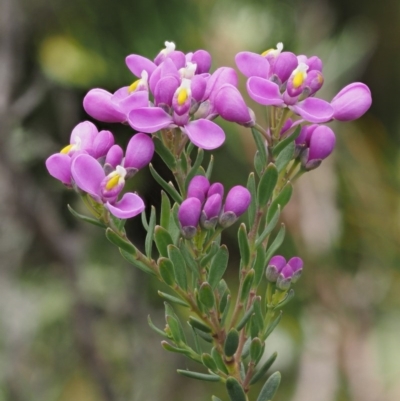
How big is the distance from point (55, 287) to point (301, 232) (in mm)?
1357

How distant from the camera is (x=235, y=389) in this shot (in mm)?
410

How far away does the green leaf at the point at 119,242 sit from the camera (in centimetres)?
42

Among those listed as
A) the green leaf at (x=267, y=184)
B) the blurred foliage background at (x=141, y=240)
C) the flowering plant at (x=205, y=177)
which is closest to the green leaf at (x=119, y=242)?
the flowering plant at (x=205, y=177)

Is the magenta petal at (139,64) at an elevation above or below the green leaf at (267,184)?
above

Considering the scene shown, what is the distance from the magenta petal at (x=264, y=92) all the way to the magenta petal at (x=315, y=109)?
0.01 meters

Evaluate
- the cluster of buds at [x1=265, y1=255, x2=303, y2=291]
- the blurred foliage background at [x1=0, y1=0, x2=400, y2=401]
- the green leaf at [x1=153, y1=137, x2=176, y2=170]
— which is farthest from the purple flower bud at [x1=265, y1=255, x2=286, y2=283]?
the blurred foliage background at [x1=0, y1=0, x2=400, y2=401]

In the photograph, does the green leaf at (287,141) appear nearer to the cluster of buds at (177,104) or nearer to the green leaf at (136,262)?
the cluster of buds at (177,104)

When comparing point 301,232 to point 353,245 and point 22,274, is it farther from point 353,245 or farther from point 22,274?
point 22,274

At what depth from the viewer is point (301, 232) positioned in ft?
4.48

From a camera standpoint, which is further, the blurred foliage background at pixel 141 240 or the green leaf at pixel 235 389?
the blurred foliage background at pixel 141 240

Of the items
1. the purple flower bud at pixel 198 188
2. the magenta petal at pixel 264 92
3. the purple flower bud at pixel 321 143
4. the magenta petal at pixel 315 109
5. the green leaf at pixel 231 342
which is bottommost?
the green leaf at pixel 231 342

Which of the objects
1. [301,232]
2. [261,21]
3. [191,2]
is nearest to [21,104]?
[191,2]

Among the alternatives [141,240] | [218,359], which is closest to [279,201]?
[218,359]

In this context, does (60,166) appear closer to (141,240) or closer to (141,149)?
(141,149)
